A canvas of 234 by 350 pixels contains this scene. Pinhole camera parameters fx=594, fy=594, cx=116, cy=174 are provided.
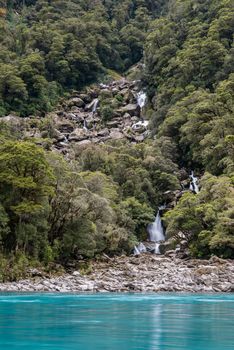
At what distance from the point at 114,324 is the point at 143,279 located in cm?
2363

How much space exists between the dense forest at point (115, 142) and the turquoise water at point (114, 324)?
1511cm

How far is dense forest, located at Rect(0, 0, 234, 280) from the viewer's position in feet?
160

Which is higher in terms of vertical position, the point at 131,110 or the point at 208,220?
the point at 131,110

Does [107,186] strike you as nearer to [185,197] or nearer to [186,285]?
[185,197]

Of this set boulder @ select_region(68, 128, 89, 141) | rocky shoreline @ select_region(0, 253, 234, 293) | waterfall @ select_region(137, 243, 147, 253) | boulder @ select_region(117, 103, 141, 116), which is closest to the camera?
rocky shoreline @ select_region(0, 253, 234, 293)

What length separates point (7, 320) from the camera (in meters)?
23.3

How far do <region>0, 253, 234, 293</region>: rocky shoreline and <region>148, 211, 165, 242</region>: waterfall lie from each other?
17.7 m

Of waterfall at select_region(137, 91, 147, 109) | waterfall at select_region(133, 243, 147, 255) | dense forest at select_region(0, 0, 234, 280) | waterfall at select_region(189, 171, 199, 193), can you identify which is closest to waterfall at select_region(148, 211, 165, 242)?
dense forest at select_region(0, 0, 234, 280)

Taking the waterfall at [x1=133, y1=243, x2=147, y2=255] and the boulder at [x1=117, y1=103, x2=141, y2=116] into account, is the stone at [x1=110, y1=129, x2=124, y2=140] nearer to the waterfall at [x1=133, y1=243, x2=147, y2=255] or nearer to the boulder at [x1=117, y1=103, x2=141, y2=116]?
the boulder at [x1=117, y1=103, x2=141, y2=116]

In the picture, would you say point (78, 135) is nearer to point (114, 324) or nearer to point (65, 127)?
point (65, 127)

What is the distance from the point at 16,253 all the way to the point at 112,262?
11.1m

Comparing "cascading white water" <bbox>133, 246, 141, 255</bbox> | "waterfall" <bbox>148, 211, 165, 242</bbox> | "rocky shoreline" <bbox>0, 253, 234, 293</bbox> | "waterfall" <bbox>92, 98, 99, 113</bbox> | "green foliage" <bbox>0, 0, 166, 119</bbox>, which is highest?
"green foliage" <bbox>0, 0, 166, 119</bbox>

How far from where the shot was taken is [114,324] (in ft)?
73.4

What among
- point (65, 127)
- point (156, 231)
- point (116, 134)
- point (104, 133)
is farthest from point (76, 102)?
point (156, 231)
